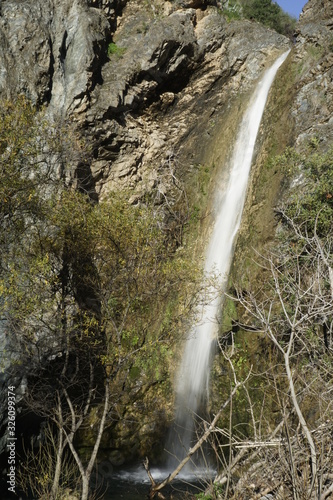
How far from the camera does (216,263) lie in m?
15.7

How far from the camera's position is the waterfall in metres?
14.0

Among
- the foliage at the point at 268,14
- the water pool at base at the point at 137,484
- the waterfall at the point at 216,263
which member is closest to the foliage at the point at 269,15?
the foliage at the point at 268,14

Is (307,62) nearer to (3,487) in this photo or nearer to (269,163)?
(269,163)

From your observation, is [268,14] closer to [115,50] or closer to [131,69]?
[115,50]

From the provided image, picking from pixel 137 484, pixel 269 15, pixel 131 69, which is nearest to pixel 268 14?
pixel 269 15

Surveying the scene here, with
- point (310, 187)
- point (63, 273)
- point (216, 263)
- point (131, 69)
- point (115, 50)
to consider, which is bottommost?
point (216, 263)

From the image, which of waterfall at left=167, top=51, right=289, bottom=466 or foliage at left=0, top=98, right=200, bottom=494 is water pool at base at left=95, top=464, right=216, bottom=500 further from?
foliage at left=0, top=98, right=200, bottom=494

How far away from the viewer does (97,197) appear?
60.0 ft

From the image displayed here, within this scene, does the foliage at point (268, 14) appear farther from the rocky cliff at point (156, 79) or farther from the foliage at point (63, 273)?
the foliage at point (63, 273)

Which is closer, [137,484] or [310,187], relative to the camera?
[137,484]

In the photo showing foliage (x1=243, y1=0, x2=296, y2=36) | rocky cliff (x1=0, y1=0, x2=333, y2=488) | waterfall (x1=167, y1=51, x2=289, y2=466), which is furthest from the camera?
foliage (x1=243, y1=0, x2=296, y2=36)

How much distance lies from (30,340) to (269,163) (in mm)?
9628

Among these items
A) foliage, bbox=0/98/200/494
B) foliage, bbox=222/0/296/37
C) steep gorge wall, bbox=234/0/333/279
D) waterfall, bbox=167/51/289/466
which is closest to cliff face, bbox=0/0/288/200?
waterfall, bbox=167/51/289/466

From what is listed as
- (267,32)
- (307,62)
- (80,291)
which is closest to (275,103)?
(307,62)
